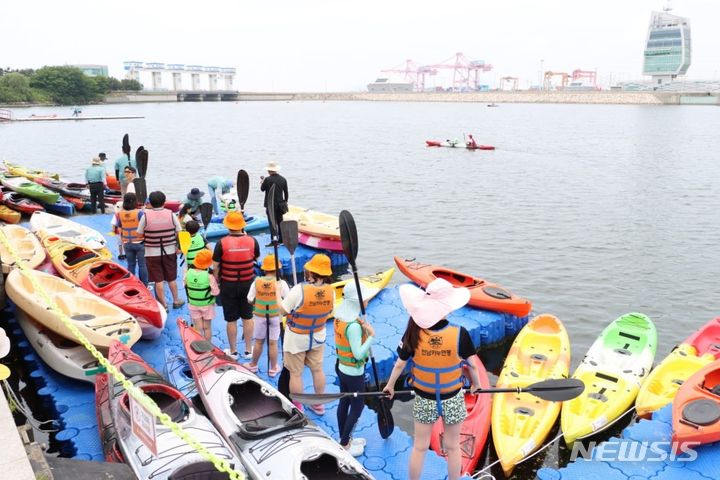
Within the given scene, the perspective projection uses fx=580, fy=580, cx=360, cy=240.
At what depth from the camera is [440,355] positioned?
14.1ft

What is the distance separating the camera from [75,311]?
24.1 feet

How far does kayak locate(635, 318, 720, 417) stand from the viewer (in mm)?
6801

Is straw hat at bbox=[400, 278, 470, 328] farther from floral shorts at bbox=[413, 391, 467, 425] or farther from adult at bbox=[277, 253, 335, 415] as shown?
adult at bbox=[277, 253, 335, 415]

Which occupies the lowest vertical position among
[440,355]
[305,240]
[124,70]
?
[305,240]

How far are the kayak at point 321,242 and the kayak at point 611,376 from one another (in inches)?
241

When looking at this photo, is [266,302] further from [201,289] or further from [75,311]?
[75,311]

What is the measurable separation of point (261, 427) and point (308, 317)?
1.06 meters

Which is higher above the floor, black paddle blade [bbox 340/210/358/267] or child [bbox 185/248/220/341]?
black paddle blade [bbox 340/210/358/267]

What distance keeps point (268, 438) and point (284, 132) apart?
5764 cm

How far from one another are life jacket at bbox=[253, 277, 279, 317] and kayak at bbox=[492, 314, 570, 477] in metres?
2.75

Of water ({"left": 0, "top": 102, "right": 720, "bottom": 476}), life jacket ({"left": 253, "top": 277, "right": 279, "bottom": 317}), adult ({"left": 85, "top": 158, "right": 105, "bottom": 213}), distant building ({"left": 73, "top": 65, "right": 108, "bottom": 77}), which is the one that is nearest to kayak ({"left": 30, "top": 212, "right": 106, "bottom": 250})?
adult ({"left": 85, "top": 158, "right": 105, "bottom": 213})

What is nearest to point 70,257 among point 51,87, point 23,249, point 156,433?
point 23,249

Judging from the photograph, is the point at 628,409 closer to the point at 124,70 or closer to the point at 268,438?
the point at 268,438

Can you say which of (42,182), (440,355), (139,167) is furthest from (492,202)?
(440,355)
